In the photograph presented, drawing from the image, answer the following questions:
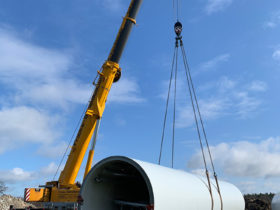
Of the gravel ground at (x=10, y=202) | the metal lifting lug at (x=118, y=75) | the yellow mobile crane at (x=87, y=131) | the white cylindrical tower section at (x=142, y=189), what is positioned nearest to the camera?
the white cylindrical tower section at (x=142, y=189)

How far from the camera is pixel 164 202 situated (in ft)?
17.3

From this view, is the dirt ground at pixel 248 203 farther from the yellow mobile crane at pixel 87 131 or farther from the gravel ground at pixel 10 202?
the yellow mobile crane at pixel 87 131

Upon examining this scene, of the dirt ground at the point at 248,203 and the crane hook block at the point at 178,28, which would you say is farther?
the dirt ground at the point at 248,203

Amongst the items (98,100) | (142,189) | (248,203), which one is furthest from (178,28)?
(248,203)

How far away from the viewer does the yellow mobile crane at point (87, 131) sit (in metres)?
11.6

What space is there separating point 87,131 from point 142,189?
5.54 m

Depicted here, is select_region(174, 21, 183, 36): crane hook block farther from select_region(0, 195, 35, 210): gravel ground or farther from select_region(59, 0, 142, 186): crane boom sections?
select_region(0, 195, 35, 210): gravel ground

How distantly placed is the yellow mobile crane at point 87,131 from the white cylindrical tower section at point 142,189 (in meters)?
4.16

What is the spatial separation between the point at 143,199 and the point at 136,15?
382 inches

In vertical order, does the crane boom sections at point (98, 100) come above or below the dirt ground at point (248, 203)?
above

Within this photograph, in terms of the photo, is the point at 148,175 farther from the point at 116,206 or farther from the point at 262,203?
the point at 262,203

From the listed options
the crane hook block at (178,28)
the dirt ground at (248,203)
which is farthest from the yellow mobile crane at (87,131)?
the dirt ground at (248,203)

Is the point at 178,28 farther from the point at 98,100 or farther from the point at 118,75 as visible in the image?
the point at 98,100

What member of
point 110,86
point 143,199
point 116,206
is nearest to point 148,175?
point 116,206
